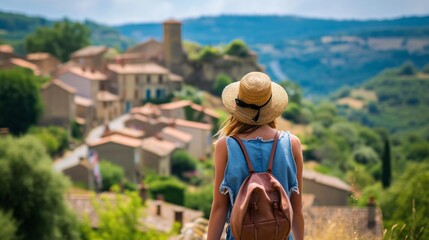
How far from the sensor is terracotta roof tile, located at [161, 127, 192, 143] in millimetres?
45513

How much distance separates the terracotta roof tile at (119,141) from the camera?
130ft

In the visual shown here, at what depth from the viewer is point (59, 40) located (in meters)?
69.6

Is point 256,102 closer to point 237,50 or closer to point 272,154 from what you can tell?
point 272,154

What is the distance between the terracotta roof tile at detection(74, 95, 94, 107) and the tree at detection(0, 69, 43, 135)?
3267 mm

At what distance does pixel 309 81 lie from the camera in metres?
168

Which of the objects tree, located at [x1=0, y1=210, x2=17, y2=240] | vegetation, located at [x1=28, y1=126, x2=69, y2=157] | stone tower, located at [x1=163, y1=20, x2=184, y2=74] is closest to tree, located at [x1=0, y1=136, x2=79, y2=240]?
tree, located at [x1=0, y1=210, x2=17, y2=240]

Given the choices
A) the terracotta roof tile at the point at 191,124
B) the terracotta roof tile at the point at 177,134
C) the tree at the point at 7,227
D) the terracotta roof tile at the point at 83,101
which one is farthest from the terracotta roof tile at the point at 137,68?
the tree at the point at 7,227

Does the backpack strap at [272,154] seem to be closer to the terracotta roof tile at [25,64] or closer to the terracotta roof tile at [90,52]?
the terracotta roof tile at [25,64]

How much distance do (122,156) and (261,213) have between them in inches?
1453

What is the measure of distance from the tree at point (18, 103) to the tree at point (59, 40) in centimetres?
2394

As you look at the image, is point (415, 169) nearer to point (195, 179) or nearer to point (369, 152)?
point (195, 179)

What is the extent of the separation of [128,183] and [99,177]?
2.33m

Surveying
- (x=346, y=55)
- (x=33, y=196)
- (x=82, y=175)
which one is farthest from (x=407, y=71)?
(x=33, y=196)

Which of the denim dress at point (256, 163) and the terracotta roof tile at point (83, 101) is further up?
the denim dress at point (256, 163)
